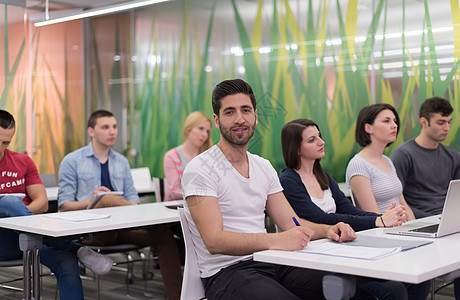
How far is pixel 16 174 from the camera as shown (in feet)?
11.6

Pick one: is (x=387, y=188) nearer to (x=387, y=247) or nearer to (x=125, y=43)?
(x=387, y=247)

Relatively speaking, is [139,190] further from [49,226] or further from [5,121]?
[49,226]

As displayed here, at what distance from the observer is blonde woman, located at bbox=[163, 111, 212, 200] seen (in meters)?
4.46

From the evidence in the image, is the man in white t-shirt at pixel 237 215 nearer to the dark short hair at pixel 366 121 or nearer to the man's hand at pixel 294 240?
the man's hand at pixel 294 240

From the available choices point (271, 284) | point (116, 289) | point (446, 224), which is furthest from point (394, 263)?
point (116, 289)

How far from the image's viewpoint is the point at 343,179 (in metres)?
5.38

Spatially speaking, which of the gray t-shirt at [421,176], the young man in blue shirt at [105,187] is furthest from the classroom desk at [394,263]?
the gray t-shirt at [421,176]

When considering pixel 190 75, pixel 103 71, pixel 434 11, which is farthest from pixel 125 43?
pixel 434 11

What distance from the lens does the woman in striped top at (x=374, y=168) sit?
327 cm

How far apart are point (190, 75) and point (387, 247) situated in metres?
5.01

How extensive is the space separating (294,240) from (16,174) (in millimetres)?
2247

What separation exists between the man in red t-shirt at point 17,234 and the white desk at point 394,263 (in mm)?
1487

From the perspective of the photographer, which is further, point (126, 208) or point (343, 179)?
point (343, 179)

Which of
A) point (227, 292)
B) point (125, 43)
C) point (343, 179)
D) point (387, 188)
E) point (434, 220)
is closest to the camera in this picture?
point (227, 292)
